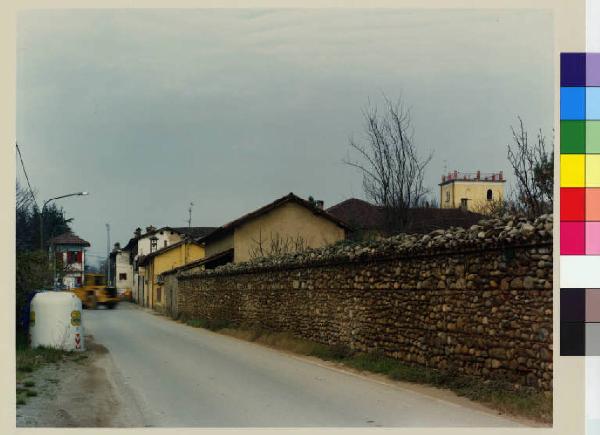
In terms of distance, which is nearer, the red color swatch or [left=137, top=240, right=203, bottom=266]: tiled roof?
the red color swatch

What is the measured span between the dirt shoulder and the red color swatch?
6324 millimetres

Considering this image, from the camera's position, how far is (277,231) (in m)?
41.7

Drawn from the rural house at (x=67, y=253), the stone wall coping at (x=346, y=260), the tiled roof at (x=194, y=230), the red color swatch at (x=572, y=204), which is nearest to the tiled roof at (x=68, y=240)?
the rural house at (x=67, y=253)

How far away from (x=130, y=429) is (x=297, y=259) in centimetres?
1180

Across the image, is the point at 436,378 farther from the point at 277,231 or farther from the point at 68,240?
the point at 68,240

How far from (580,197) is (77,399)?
323 inches

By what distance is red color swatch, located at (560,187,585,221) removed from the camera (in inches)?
395

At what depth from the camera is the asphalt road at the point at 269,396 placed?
32.5ft

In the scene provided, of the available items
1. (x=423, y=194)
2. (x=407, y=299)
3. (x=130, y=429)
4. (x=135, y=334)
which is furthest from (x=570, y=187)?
(x=135, y=334)

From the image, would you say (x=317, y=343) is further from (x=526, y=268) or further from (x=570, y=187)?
(x=570, y=187)

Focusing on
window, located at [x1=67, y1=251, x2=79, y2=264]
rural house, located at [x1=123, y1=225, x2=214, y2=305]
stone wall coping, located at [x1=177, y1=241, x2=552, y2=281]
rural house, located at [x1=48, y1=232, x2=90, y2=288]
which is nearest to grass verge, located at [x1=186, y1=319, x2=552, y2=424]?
stone wall coping, located at [x1=177, y1=241, x2=552, y2=281]

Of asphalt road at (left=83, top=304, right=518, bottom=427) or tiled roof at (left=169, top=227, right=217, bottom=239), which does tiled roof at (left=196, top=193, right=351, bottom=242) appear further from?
tiled roof at (left=169, top=227, right=217, bottom=239)

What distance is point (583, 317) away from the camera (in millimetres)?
9875

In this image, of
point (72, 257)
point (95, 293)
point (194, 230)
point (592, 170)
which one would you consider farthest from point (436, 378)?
point (194, 230)
